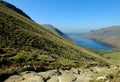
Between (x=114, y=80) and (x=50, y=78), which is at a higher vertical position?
(x=114, y=80)

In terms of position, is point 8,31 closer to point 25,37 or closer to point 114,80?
point 25,37

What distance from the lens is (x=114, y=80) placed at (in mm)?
19453

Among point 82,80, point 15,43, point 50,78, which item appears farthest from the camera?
point 15,43

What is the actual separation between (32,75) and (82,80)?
5692 mm

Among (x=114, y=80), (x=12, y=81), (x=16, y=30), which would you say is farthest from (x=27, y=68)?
(x=16, y=30)

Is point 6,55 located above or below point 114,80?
below

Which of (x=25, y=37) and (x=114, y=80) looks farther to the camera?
(x=25, y=37)

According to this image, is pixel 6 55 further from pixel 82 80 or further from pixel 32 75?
pixel 82 80

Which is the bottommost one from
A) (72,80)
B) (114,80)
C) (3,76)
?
(3,76)

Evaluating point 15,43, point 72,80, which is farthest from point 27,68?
point 15,43

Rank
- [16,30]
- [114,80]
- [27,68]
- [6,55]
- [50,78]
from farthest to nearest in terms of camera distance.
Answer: [16,30] → [6,55] → [27,68] → [50,78] → [114,80]

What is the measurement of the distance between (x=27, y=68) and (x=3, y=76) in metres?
4.04

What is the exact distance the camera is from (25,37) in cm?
5997

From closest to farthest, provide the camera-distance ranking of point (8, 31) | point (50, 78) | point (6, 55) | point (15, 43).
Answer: point (50, 78) < point (6, 55) < point (15, 43) < point (8, 31)
